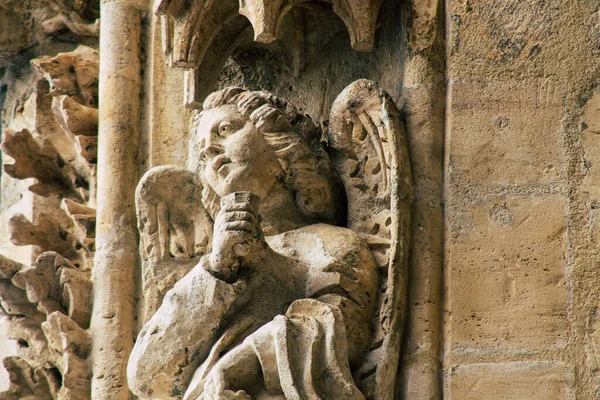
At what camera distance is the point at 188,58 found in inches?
160

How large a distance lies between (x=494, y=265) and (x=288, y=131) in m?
0.63

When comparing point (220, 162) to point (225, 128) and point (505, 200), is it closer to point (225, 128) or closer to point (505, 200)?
point (225, 128)

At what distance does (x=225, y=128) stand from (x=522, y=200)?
74cm

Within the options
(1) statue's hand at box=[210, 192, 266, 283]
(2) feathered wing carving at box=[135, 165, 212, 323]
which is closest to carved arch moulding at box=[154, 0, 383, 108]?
(2) feathered wing carving at box=[135, 165, 212, 323]

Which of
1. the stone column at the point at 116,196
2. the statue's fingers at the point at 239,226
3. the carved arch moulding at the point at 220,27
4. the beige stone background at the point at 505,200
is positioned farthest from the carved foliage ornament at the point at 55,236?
the beige stone background at the point at 505,200

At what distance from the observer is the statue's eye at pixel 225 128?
391cm

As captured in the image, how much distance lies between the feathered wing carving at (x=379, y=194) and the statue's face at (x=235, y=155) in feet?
0.61

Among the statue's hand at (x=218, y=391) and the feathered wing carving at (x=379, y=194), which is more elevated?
the feathered wing carving at (x=379, y=194)

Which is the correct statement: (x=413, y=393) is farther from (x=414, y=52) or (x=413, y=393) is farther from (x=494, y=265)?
(x=414, y=52)

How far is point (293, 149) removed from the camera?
394cm

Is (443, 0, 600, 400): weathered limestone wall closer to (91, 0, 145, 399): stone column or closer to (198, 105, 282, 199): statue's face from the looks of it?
(198, 105, 282, 199): statue's face

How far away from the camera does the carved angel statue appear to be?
A: 11.7 ft

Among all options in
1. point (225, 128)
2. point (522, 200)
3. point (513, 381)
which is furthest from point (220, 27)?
point (513, 381)

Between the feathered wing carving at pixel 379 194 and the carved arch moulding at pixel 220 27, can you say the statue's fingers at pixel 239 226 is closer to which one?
the feathered wing carving at pixel 379 194
